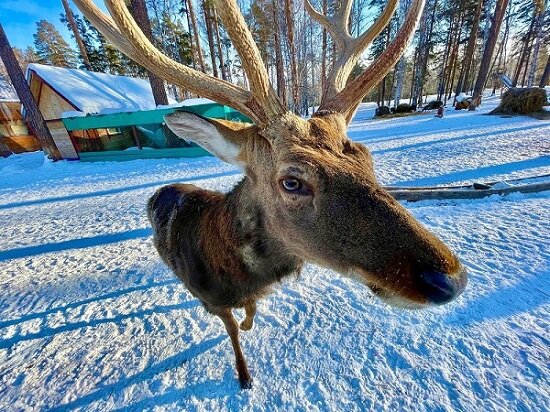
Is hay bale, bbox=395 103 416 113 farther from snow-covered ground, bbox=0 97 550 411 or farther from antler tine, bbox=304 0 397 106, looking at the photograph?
antler tine, bbox=304 0 397 106

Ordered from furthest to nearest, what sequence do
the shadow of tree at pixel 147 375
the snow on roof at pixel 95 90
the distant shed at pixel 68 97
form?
the snow on roof at pixel 95 90, the distant shed at pixel 68 97, the shadow of tree at pixel 147 375

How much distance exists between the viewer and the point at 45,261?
4.38m

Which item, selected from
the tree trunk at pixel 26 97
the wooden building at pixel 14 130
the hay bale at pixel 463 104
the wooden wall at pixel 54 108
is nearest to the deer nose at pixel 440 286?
the wooden wall at pixel 54 108

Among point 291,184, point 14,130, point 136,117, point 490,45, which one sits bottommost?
point 291,184

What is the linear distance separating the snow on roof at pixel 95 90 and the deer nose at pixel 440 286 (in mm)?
14124

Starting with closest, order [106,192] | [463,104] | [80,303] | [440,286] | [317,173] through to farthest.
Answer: [440,286], [317,173], [80,303], [106,192], [463,104]

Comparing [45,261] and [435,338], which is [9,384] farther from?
[435,338]

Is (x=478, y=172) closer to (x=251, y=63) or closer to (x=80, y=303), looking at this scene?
(x=251, y=63)

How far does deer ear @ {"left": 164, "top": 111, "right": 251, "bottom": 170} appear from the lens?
71.7 inches

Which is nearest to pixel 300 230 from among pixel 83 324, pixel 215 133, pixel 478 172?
pixel 215 133

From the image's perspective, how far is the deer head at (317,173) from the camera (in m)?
1.21

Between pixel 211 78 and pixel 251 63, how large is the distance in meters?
0.33

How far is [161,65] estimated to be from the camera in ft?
6.09

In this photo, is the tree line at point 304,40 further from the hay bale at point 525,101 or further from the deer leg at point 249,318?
the deer leg at point 249,318
